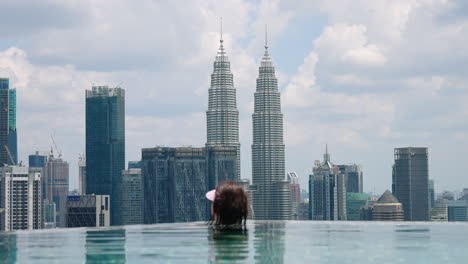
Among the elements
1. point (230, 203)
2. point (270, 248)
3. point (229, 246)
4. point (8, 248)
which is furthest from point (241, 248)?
point (8, 248)

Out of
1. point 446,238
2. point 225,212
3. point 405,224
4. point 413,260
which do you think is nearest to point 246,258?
point 225,212

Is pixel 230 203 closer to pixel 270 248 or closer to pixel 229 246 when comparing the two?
pixel 229 246

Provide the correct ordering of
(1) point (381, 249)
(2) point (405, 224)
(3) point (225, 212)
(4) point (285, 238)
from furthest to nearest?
(2) point (405, 224) → (4) point (285, 238) → (1) point (381, 249) → (3) point (225, 212)

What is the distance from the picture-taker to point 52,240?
2202 inches

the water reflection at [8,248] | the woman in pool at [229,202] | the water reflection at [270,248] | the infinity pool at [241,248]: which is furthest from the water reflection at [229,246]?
the water reflection at [8,248]

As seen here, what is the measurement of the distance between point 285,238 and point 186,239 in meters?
6.40

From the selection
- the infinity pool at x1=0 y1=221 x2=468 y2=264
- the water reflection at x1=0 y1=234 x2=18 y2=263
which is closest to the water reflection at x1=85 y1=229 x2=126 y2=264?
the infinity pool at x1=0 y1=221 x2=468 y2=264

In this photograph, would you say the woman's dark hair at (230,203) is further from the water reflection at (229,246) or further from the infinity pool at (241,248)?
the infinity pool at (241,248)

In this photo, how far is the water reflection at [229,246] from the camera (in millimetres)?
36756

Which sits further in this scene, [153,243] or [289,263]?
[153,243]

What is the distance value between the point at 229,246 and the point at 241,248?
0.63 metres

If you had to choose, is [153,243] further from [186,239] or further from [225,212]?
[225,212]

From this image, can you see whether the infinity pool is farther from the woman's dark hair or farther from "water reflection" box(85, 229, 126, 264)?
the woman's dark hair

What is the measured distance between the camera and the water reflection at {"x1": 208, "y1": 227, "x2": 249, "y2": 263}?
36756 mm
